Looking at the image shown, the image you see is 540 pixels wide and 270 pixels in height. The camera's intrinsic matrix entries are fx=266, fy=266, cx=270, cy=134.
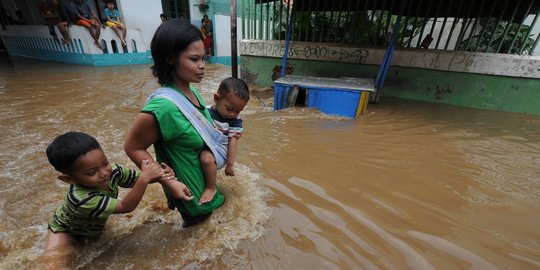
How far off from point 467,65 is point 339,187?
15.6 ft

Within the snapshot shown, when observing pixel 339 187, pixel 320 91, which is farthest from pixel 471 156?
pixel 320 91

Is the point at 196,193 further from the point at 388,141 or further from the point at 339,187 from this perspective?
the point at 388,141

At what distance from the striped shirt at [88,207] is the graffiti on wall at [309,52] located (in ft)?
18.2

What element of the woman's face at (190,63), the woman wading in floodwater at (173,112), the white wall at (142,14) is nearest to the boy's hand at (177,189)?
the woman wading in floodwater at (173,112)

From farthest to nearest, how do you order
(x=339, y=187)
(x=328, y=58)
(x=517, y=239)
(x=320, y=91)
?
(x=328, y=58) → (x=320, y=91) → (x=339, y=187) → (x=517, y=239)

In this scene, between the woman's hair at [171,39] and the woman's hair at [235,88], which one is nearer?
the woman's hair at [171,39]

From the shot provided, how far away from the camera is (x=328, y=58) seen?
6406 millimetres

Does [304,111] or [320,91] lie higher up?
[320,91]

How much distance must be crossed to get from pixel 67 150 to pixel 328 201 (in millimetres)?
1868

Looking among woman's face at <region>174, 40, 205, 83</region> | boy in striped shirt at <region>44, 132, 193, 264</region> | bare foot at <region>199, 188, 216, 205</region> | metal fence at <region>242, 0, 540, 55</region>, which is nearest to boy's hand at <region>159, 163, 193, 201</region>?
boy in striped shirt at <region>44, 132, 193, 264</region>

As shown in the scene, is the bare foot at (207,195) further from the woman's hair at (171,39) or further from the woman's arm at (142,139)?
the woman's hair at (171,39)

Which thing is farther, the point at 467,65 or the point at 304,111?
the point at 467,65

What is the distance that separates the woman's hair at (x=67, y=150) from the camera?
1.38 metres

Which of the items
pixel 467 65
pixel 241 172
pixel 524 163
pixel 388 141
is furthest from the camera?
pixel 467 65
